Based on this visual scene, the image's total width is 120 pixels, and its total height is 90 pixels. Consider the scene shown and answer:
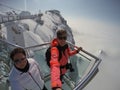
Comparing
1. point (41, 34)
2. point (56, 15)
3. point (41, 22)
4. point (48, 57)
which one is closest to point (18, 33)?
point (41, 34)

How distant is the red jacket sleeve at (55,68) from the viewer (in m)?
3.00

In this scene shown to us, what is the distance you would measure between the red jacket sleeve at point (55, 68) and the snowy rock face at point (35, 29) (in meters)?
16.7

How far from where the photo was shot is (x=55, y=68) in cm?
335

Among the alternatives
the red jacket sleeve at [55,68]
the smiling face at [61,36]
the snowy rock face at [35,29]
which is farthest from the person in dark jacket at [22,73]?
the snowy rock face at [35,29]

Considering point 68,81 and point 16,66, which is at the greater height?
point 16,66

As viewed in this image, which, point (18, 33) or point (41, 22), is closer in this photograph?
point (18, 33)

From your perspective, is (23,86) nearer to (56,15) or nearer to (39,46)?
(39,46)

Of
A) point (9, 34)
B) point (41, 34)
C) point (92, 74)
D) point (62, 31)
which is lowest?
point (41, 34)

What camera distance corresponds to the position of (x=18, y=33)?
2480 centimetres

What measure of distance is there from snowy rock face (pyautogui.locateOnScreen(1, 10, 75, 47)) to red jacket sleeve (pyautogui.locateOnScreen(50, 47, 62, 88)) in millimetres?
16717

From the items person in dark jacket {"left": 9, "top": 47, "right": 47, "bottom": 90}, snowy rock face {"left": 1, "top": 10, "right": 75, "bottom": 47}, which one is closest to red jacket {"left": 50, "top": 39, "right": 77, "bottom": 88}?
person in dark jacket {"left": 9, "top": 47, "right": 47, "bottom": 90}

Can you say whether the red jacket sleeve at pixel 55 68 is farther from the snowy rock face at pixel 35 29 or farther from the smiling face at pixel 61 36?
the snowy rock face at pixel 35 29

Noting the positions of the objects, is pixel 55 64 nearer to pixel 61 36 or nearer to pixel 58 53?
pixel 58 53

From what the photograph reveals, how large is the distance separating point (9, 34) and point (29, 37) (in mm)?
5078
